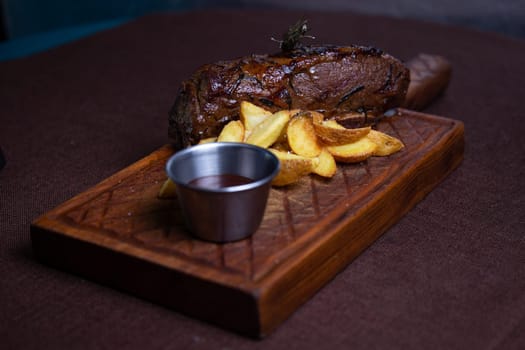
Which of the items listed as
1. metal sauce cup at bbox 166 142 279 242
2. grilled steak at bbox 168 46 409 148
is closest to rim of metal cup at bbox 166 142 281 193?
metal sauce cup at bbox 166 142 279 242

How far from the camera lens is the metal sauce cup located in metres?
1.92

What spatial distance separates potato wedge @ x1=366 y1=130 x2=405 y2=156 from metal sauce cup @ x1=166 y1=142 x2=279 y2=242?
1.83ft

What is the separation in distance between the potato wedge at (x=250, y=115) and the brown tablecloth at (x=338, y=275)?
0.56 meters

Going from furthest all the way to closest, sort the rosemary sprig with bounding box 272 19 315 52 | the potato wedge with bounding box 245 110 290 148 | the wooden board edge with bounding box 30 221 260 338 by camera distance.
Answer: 1. the rosemary sprig with bounding box 272 19 315 52
2. the potato wedge with bounding box 245 110 290 148
3. the wooden board edge with bounding box 30 221 260 338

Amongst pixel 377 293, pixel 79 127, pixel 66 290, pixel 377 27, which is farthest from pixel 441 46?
pixel 66 290

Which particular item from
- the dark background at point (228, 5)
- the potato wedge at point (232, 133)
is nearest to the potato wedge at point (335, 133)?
the potato wedge at point (232, 133)

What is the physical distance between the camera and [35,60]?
409 centimetres

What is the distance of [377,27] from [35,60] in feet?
6.52

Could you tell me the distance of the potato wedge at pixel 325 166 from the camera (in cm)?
235

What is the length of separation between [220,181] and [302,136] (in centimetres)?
39

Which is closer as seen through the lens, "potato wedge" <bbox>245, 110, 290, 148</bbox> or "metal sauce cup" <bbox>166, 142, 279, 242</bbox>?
"metal sauce cup" <bbox>166, 142, 279, 242</bbox>

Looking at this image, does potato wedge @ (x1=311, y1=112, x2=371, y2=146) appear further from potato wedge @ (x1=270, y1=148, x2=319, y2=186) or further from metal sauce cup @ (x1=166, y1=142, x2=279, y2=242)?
metal sauce cup @ (x1=166, y1=142, x2=279, y2=242)

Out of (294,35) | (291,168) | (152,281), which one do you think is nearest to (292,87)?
(294,35)

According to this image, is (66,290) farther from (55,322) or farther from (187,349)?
(187,349)
